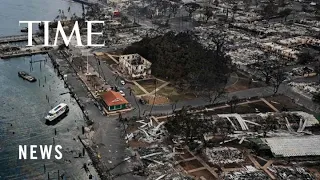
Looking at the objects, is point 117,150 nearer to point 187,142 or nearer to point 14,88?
point 187,142

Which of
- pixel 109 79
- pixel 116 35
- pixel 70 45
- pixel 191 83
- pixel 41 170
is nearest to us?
pixel 41 170

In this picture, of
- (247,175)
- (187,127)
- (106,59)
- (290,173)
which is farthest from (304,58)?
(247,175)

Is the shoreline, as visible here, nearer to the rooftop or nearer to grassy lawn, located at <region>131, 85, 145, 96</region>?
grassy lawn, located at <region>131, 85, 145, 96</region>

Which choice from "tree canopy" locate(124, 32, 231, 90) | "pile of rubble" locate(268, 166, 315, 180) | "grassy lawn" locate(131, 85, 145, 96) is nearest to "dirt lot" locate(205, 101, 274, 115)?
"tree canopy" locate(124, 32, 231, 90)

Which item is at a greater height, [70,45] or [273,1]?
[273,1]

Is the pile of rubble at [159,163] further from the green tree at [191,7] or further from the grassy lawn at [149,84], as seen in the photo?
the green tree at [191,7]

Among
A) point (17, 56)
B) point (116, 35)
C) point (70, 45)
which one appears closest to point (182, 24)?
point (116, 35)

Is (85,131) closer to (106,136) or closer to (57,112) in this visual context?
(106,136)

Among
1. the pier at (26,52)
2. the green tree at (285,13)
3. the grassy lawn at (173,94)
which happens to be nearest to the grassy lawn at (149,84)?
A: the grassy lawn at (173,94)
